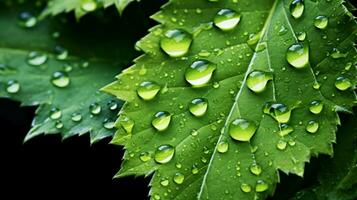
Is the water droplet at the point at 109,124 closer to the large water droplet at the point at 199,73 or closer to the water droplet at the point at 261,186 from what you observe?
the large water droplet at the point at 199,73

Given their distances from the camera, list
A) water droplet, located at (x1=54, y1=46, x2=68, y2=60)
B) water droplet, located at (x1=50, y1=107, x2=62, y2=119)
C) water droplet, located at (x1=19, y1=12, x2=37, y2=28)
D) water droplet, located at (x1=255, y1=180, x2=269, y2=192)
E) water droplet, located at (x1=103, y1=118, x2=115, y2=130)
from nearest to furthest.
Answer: water droplet, located at (x1=255, y1=180, x2=269, y2=192), water droplet, located at (x1=103, y1=118, x2=115, y2=130), water droplet, located at (x1=50, y1=107, x2=62, y2=119), water droplet, located at (x1=54, y1=46, x2=68, y2=60), water droplet, located at (x1=19, y1=12, x2=37, y2=28)

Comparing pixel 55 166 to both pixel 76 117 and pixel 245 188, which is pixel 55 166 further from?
pixel 245 188

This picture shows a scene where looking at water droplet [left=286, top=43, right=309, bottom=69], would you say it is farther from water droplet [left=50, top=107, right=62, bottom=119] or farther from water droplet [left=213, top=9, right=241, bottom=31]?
water droplet [left=50, top=107, right=62, bottom=119]

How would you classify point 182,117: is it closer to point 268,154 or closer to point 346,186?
point 268,154

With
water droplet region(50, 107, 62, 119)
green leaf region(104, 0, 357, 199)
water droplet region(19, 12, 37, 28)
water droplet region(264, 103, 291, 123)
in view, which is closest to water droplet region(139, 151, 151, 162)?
green leaf region(104, 0, 357, 199)

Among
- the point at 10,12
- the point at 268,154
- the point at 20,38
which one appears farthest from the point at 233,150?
the point at 10,12

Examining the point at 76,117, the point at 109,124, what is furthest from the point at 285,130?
the point at 76,117
